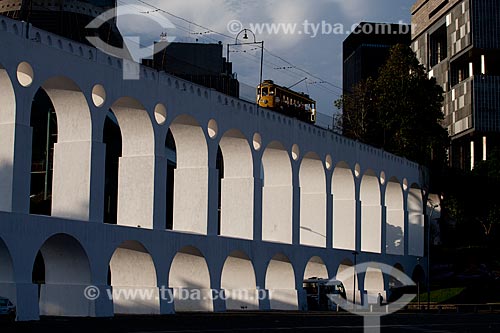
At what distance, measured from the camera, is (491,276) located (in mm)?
72000

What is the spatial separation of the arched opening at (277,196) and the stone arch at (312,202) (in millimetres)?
3501

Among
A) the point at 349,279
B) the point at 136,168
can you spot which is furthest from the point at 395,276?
the point at 136,168

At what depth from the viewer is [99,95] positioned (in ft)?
127

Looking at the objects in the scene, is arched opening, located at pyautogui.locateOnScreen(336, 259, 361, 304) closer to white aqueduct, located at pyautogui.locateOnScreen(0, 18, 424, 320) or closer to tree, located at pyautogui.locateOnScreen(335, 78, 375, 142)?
white aqueduct, located at pyautogui.locateOnScreen(0, 18, 424, 320)

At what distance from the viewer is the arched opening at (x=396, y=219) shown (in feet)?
228

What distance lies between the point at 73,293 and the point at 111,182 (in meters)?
31.8

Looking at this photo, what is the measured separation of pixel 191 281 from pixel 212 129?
7439mm

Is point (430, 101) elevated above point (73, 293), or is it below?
above

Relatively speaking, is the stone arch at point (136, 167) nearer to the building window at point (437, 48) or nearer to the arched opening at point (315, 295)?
the arched opening at point (315, 295)

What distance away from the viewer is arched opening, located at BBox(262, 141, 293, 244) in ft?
174

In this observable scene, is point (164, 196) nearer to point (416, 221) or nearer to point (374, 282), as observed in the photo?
point (374, 282)

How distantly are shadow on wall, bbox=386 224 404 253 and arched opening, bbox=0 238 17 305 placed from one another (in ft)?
135

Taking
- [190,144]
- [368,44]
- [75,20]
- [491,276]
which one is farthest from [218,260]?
[368,44]

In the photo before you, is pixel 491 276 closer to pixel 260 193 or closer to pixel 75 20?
pixel 260 193
